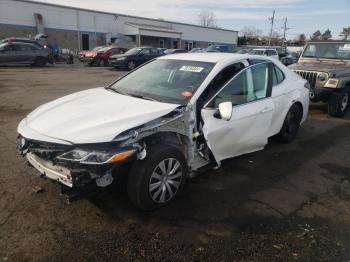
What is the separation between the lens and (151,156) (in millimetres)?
3359

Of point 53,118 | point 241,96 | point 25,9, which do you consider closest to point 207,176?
point 241,96

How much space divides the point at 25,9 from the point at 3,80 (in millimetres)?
24527

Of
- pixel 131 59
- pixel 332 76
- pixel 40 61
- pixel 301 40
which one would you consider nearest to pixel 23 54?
pixel 40 61

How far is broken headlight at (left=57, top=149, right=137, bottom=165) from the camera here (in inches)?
119

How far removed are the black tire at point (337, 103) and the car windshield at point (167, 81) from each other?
204 inches

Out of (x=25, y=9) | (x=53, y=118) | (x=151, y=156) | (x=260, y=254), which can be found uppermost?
(x=25, y=9)

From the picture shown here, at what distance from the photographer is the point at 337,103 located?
8.16 meters

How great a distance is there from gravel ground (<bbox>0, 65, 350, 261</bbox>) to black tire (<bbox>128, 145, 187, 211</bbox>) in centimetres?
16

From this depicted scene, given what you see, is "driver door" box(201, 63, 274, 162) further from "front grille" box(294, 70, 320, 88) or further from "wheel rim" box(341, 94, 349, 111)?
"wheel rim" box(341, 94, 349, 111)

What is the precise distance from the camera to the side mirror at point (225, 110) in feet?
12.3

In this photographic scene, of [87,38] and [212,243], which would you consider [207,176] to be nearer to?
[212,243]

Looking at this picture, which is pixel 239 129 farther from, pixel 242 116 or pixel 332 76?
pixel 332 76

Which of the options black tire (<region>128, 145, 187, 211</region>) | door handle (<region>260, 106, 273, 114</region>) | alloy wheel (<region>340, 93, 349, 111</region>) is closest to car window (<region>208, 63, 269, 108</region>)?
door handle (<region>260, 106, 273, 114</region>)

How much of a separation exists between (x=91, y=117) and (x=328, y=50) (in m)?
8.34
